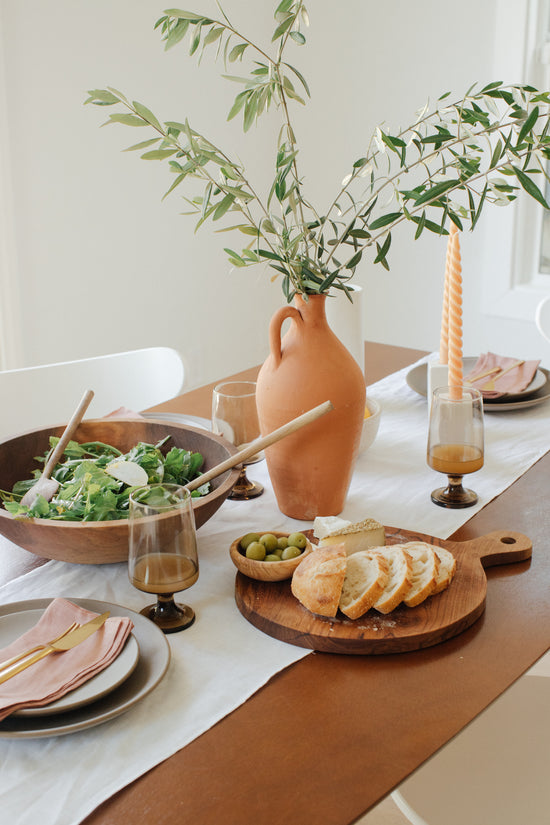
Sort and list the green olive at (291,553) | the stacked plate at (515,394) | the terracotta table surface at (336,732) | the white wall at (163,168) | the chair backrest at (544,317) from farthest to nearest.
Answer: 1. the white wall at (163,168)
2. the chair backrest at (544,317)
3. the stacked plate at (515,394)
4. the green olive at (291,553)
5. the terracotta table surface at (336,732)

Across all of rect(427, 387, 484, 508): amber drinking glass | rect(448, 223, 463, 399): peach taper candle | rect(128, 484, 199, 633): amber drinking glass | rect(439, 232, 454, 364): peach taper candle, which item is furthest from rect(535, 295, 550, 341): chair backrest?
rect(128, 484, 199, 633): amber drinking glass

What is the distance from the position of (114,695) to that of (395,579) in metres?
0.34

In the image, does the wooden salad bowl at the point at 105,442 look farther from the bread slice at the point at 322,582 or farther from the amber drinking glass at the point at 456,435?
the amber drinking glass at the point at 456,435

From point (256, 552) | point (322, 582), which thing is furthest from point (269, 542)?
point (322, 582)

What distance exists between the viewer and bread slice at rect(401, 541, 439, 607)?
0.95 meters

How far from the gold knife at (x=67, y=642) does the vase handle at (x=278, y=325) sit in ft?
1.47

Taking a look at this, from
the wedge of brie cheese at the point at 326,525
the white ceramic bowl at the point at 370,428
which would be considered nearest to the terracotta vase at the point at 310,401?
the wedge of brie cheese at the point at 326,525

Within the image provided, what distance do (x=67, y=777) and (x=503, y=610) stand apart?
54 cm

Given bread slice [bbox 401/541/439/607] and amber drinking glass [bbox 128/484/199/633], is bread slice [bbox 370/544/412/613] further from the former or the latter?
amber drinking glass [bbox 128/484/199/633]

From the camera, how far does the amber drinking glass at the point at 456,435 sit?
4.00ft

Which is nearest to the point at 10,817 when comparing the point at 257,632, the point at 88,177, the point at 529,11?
the point at 257,632

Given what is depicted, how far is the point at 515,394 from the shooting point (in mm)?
1679

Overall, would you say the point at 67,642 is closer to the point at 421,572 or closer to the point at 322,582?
the point at 322,582

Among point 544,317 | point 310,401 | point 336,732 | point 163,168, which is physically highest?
point 163,168
